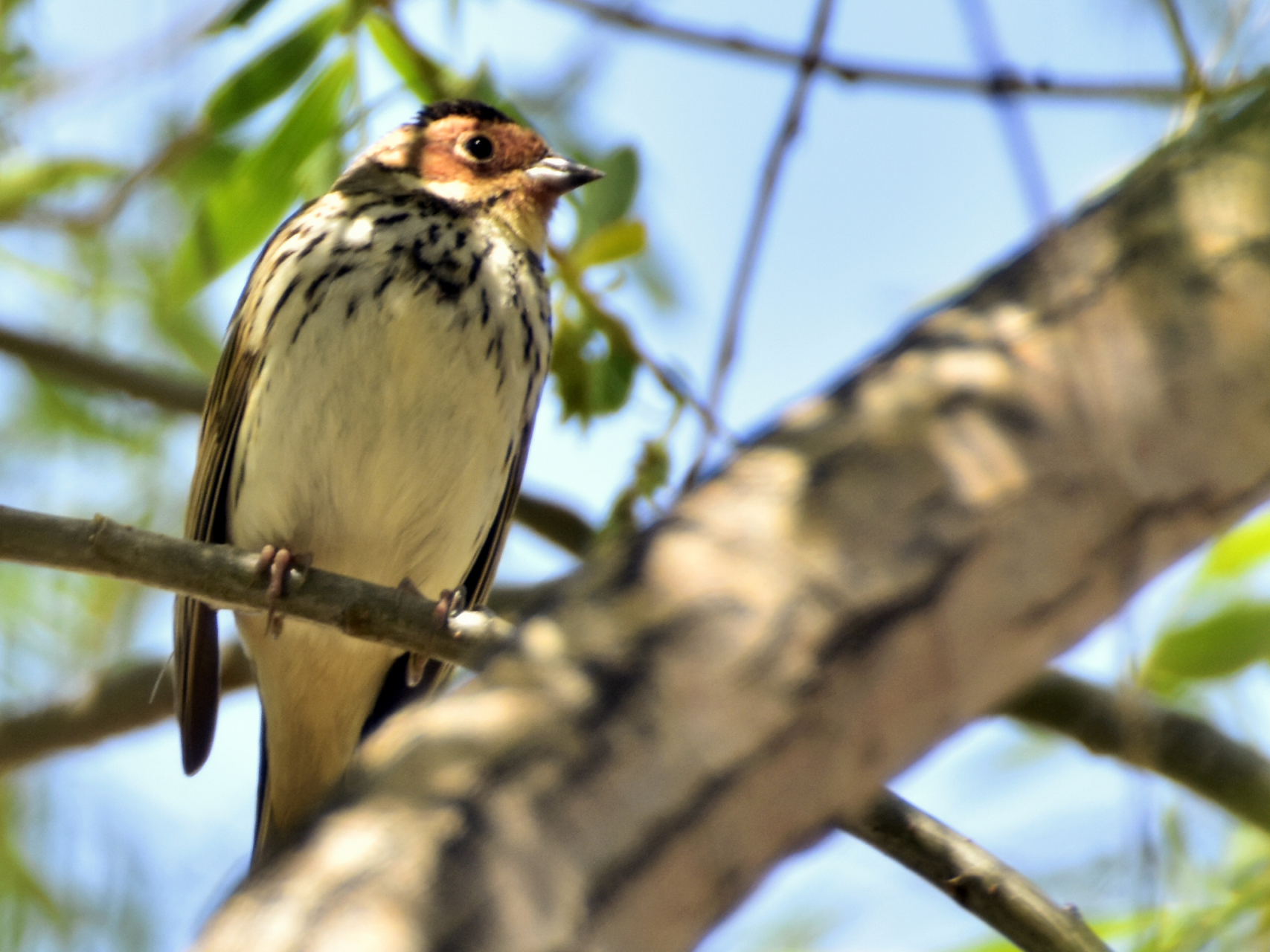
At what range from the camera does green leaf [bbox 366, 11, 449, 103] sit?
3436mm

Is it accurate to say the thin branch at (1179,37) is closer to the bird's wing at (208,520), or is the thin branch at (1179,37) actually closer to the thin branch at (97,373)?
the bird's wing at (208,520)

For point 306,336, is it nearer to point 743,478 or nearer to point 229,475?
point 229,475

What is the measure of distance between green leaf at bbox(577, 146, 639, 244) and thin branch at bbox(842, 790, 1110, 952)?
1.70 m

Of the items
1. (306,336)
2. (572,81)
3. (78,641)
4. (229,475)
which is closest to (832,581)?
(572,81)

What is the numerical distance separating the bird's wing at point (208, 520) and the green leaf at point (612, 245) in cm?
99

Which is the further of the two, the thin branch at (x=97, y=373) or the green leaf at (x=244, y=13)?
the thin branch at (x=97, y=373)

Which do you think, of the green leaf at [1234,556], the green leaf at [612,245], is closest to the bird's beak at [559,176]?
the green leaf at [612,245]

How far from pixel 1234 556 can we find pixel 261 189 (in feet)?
8.16

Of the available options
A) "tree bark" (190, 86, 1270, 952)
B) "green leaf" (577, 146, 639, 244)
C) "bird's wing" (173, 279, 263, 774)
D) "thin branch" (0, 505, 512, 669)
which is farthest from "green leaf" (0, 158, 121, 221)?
"tree bark" (190, 86, 1270, 952)

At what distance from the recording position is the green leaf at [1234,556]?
326 cm

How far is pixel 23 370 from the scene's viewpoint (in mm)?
4934

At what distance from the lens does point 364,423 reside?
379 cm

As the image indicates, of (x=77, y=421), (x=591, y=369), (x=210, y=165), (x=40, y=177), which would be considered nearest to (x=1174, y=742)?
(x=591, y=369)

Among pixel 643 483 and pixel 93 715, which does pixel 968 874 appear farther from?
pixel 93 715
